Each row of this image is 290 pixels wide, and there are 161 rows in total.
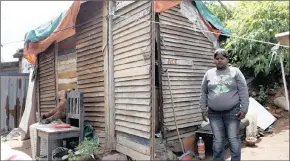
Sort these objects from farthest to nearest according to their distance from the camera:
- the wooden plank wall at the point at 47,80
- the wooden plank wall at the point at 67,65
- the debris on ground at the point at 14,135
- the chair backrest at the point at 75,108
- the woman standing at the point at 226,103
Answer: the debris on ground at the point at 14,135 → the wooden plank wall at the point at 47,80 → the wooden plank wall at the point at 67,65 → the chair backrest at the point at 75,108 → the woman standing at the point at 226,103

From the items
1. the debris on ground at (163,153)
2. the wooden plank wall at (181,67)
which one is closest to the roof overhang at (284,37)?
the wooden plank wall at (181,67)

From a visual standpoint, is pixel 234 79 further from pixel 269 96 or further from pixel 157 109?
pixel 269 96

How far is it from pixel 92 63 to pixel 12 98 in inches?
212

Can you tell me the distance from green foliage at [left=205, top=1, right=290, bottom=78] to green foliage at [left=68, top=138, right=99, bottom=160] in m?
4.98

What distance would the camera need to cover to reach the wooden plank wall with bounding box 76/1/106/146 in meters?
5.96

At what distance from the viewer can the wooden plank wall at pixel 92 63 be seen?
596 centimetres

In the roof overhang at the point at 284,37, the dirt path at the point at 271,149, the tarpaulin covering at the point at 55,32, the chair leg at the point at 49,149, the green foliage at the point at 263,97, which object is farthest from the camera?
the green foliage at the point at 263,97

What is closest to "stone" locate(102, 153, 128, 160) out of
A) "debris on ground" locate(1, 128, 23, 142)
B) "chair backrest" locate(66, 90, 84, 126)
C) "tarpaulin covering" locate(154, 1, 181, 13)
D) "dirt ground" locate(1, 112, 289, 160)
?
"chair backrest" locate(66, 90, 84, 126)

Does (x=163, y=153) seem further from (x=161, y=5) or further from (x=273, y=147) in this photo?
(x=161, y=5)

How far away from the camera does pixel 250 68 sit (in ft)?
26.6

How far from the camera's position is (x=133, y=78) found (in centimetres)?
509

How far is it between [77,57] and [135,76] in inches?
94.5

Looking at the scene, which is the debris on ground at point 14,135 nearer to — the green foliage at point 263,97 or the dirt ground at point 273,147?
the dirt ground at point 273,147

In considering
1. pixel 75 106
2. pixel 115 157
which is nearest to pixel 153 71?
pixel 115 157
